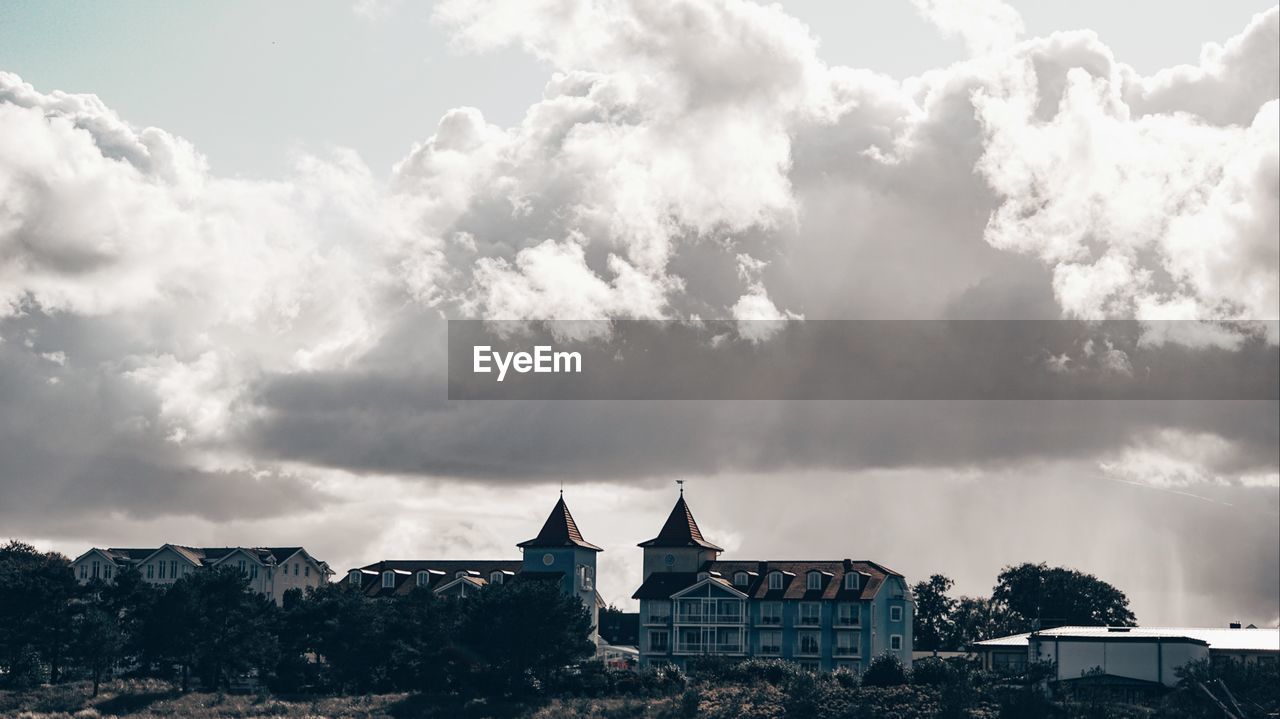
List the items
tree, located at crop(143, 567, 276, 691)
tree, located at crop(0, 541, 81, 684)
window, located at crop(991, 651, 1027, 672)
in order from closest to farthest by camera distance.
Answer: tree, located at crop(143, 567, 276, 691), tree, located at crop(0, 541, 81, 684), window, located at crop(991, 651, 1027, 672)

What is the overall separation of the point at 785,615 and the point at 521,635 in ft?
103

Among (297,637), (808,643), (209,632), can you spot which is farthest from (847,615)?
(209,632)

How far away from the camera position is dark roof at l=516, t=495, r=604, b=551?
146875mm

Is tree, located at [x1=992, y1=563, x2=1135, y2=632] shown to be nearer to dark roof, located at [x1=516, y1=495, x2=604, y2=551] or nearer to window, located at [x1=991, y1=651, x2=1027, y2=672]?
window, located at [x1=991, y1=651, x2=1027, y2=672]

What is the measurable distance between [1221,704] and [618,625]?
10021 cm

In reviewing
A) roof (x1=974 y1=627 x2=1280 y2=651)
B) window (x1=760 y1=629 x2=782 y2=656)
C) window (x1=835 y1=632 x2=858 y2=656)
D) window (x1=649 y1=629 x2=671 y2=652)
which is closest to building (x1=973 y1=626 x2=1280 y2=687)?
roof (x1=974 y1=627 x2=1280 y2=651)

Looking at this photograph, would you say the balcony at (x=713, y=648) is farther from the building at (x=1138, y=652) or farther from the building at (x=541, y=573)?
the building at (x=1138, y=652)

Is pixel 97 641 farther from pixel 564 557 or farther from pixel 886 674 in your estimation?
pixel 886 674

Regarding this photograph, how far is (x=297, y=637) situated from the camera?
4808 inches

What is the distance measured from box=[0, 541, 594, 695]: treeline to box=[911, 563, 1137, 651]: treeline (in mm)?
67063

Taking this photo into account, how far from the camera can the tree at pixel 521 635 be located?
114625 millimetres

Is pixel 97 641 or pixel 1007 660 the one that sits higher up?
pixel 97 641

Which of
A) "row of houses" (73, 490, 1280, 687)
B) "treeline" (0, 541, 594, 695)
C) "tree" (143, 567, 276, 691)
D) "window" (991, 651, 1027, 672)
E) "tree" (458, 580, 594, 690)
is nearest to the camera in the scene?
"tree" (458, 580, 594, 690)

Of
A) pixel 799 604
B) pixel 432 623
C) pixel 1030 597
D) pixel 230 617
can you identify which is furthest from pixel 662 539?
pixel 1030 597
